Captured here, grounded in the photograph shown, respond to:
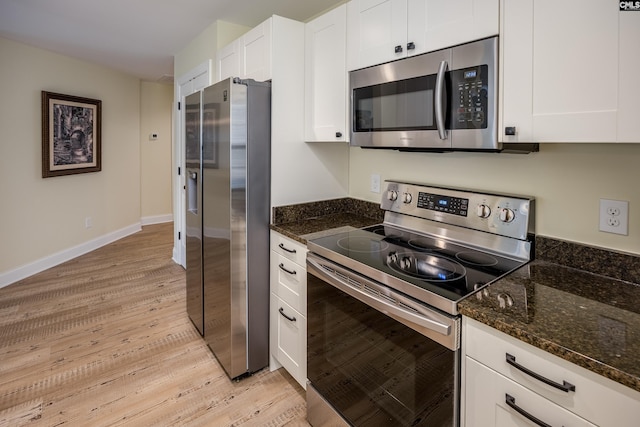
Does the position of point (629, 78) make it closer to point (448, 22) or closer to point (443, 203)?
point (448, 22)

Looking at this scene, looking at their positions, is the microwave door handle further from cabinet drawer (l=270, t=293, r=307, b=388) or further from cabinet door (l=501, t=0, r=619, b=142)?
cabinet drawer (l=270, t=293, r=307, b=388)

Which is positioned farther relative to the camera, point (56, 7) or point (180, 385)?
point (56, 7)

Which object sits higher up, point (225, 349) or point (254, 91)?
point (254, 91)

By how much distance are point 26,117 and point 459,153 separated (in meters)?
4.29

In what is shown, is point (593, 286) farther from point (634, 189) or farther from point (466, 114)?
point (466, 114)

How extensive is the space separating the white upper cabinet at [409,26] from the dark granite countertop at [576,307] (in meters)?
0.86

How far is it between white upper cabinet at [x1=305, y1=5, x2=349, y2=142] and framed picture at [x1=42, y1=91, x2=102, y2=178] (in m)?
3.45

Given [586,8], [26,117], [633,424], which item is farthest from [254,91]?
[26,117]

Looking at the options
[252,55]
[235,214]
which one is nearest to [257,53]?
[252,55]

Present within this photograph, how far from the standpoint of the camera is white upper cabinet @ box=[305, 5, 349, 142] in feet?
6.41

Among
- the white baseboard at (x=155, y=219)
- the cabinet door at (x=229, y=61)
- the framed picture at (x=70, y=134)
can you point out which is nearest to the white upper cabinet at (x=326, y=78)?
the cabinet door at (x=229, y=61)

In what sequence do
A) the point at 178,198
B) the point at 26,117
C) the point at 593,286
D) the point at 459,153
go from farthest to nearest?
the point at 178,198
the point at 26,117
the point at 459,153
the point at 593,286

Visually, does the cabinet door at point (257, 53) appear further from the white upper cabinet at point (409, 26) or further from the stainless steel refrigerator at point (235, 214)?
the white upper cabinet at point (409, 26)

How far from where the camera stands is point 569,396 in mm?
872
